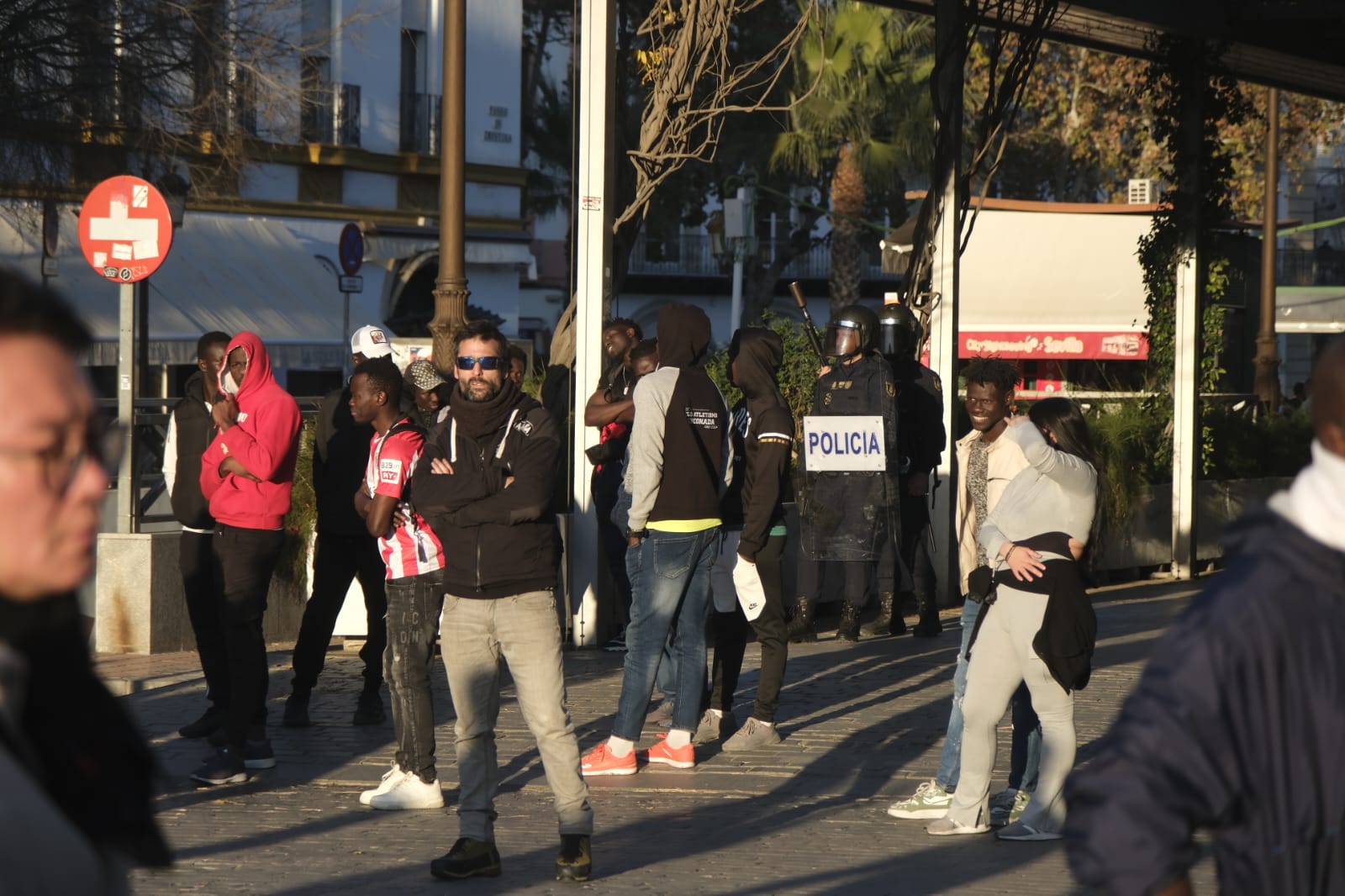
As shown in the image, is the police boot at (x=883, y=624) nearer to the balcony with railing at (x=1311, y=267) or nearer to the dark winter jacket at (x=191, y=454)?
the dark winter jacket at (x=191, y=454)

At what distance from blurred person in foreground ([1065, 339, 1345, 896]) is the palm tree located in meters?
31.8

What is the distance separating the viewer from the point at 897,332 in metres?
13.5

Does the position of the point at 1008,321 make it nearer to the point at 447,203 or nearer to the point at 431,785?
the point at 447,203

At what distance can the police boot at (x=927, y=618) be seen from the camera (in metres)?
12.5

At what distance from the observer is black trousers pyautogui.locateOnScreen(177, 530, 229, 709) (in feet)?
27.7

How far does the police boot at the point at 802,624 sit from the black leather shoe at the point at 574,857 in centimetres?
546

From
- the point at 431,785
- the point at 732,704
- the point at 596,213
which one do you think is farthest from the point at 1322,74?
the point at 431,785

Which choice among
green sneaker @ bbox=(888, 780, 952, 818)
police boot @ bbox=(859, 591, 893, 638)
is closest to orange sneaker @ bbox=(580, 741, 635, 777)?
green sneaker @ bbox=(888, 780, 952, 818)

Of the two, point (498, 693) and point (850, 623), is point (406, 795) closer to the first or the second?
point (498, 693)

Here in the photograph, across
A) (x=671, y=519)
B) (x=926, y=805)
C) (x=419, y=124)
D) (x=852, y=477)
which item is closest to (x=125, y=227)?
(x=852, y=477)

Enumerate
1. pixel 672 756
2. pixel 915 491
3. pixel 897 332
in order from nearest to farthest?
pixel 672 756
pixel 915 491
pixel 897 332

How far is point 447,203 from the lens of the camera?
12.5 meters

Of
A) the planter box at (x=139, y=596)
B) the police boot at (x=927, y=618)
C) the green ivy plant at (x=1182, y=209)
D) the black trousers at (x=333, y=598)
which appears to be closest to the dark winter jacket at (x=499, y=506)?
the black trousers at (x=333, y=598)

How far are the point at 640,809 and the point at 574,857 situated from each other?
1281mm
